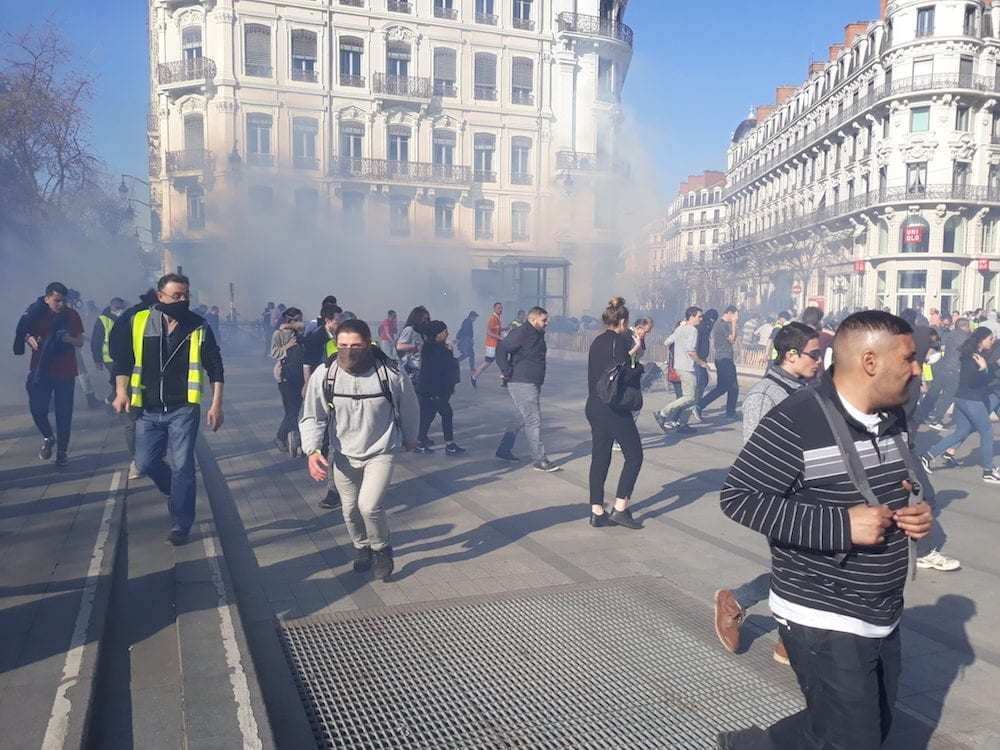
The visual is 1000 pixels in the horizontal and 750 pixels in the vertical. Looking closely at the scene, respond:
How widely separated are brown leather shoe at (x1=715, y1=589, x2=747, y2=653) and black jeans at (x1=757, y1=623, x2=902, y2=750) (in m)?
1.37

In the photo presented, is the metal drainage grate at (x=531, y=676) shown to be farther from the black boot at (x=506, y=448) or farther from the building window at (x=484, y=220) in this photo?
the building window at (x=484, y=220)

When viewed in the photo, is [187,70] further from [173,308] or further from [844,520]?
[844,520]

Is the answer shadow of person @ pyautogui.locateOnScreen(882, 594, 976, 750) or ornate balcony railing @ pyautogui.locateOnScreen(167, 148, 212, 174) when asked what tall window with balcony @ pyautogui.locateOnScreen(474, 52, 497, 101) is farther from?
shadow of person @ pyautogui.locateOnScreen(882, 594, 976, 750)

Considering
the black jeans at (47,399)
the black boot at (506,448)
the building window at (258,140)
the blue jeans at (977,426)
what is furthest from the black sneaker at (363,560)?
the building window at (258,140)

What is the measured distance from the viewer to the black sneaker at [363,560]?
5012 millimetres

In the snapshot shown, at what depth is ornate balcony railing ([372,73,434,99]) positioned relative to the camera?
38812 mm

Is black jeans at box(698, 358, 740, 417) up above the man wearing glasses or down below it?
below

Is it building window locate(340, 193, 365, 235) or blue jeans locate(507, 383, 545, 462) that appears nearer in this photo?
blue jeans locate(507, 383, 545, 462)

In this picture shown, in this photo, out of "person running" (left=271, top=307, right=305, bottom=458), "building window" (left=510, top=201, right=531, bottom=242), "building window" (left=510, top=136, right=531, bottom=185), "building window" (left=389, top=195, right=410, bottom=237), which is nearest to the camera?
"person running" (left=271, top=307, right=305, bottom=458)

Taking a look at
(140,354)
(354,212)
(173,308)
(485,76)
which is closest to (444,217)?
(354,212)

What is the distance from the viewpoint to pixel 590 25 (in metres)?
41.5

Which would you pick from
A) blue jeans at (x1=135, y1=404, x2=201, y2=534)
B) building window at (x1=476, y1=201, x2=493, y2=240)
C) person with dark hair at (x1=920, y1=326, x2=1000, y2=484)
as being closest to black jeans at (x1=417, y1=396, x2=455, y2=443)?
blue jeans at (x1=135, y1=404, x2=201, y2=534)

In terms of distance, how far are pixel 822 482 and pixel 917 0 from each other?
51045mm

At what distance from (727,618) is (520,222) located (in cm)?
3970
